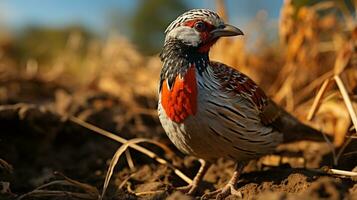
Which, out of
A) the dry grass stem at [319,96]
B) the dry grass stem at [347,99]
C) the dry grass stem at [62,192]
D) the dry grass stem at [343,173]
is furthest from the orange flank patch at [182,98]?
the dry grass stem at [319,96]

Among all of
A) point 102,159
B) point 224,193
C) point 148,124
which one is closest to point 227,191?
point 224,193

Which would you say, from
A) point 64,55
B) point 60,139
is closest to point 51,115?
point 60,139

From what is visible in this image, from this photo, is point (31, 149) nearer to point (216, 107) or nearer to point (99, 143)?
point (99, 143)

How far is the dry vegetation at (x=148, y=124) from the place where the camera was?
12.0 feet

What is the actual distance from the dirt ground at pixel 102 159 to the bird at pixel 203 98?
13.1 inches

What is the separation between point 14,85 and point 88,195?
3258 mm

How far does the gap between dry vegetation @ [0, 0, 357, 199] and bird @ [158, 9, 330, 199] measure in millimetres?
338

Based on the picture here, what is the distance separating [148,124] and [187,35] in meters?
2.31

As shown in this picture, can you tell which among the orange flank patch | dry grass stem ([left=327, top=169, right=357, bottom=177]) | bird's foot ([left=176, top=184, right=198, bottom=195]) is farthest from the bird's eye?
dry grass stem ([left=327, top=169, right=357, bottom=177])

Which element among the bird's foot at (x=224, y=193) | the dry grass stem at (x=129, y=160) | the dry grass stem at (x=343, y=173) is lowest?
the dry grass stem at (x=129, y=160)

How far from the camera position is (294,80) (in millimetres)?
6078

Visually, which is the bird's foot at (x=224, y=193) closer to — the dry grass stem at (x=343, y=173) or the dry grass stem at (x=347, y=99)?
the dry grass stem at (x=343, y=173)

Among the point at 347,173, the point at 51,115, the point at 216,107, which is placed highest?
the point at 216,107

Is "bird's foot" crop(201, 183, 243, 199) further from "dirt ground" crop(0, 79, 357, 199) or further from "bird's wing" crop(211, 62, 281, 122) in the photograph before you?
"bird's wing" crop(211, 62, 281, 122)
